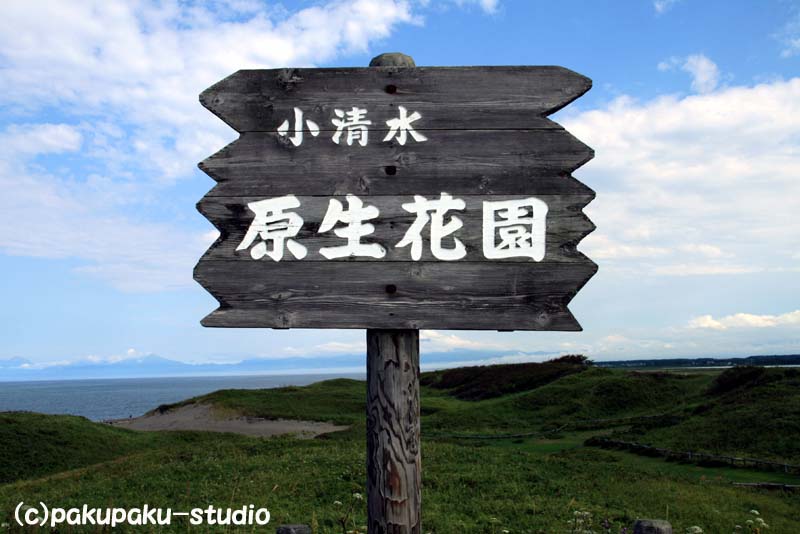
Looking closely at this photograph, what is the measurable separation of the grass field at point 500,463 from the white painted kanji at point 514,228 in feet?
10.7

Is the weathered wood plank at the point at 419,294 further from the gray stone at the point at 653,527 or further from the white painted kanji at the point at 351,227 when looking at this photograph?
the gray stone at the point at 653,527

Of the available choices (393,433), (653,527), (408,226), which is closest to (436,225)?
(408,226)

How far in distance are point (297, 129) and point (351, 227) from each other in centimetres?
99

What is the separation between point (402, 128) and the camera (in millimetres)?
4918

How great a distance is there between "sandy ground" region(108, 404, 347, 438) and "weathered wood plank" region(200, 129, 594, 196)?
2874 cm

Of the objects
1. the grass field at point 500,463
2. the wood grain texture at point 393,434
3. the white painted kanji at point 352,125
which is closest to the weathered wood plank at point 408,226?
the white painted kanji at point 352,125

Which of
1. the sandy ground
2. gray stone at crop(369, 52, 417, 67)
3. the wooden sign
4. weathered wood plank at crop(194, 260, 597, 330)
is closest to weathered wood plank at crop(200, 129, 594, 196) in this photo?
the wooden sign

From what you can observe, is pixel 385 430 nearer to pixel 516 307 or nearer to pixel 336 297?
pixel 336 297

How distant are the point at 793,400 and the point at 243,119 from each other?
30.5 meters

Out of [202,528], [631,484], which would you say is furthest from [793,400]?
[202,528]

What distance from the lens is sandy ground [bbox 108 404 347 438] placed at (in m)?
34.8

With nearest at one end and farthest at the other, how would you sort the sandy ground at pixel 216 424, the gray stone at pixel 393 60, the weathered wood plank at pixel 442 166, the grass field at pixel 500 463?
1. the weathered wood plank at pixel 442 166
2. the gray stone at pixel 393 60
3. the grass field at pixel 500 463
4. the sandy ground at pixel 216 424

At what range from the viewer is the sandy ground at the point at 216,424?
1368 inches

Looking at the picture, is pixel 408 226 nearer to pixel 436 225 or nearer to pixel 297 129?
pixel 436 225
